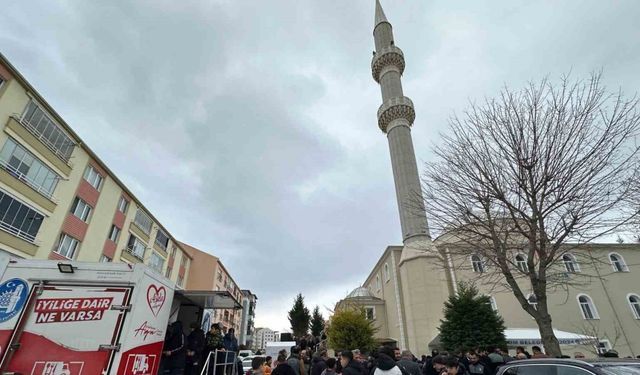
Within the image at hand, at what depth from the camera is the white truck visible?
15.0 ft

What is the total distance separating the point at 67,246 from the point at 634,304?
1709 inches

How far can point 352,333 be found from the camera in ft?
76.1

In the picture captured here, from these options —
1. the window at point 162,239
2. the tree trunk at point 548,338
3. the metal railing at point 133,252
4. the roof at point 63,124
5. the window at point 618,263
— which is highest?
the roof at point 63,124

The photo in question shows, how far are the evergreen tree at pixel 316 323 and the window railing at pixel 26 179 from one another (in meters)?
31.7

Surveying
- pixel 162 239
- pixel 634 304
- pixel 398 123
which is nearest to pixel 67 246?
pixel 162 239

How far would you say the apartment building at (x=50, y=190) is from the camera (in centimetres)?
1521

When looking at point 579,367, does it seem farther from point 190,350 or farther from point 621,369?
point 190,350

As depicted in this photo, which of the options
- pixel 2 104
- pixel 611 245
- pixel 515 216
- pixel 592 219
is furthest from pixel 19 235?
pixel 611 245

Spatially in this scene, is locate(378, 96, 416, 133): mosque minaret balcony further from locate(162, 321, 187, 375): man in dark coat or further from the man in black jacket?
locate(162, 321, 187, 375): man in dark coat

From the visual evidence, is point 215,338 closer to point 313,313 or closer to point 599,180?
point 599,180

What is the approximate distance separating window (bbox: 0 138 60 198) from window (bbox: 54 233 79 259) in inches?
114

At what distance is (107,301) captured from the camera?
5016 millimetres

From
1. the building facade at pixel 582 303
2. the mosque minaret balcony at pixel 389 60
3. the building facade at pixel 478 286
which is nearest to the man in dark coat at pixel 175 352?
the building facade at pixel 478 286

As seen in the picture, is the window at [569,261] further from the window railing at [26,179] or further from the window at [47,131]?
the window at [47,131]
